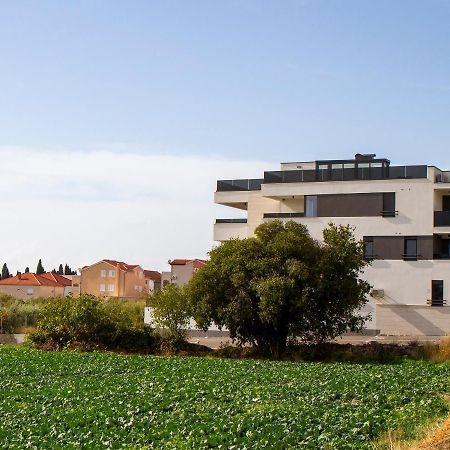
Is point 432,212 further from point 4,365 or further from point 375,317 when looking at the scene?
point 4,365

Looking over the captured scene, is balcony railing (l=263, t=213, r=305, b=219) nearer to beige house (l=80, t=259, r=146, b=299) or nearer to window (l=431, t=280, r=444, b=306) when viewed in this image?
window (l=431, t=280, r=444, b=306)

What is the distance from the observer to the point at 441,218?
49.8 m

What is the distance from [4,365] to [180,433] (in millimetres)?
18553

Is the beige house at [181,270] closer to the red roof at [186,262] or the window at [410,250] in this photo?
the red roof at [186,262]

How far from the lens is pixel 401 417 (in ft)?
63.1

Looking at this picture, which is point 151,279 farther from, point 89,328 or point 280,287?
point 280,287

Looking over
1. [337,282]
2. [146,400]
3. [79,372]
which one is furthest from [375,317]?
[146,400]

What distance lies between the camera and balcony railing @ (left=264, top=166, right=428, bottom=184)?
50.3m

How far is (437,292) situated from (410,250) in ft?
9.47

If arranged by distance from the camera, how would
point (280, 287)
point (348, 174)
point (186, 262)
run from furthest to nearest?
point (186, 262) → point (348, 174) → point (280, 287)

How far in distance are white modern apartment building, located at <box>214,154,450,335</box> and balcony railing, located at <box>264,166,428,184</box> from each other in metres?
0.06

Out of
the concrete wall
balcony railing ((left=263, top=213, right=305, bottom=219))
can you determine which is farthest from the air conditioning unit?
balcony railing ((left=263, top=213, right=305, bottom=219))

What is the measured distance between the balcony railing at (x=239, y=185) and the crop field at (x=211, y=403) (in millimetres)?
22685

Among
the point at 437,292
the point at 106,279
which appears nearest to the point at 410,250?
the point at 437,292
